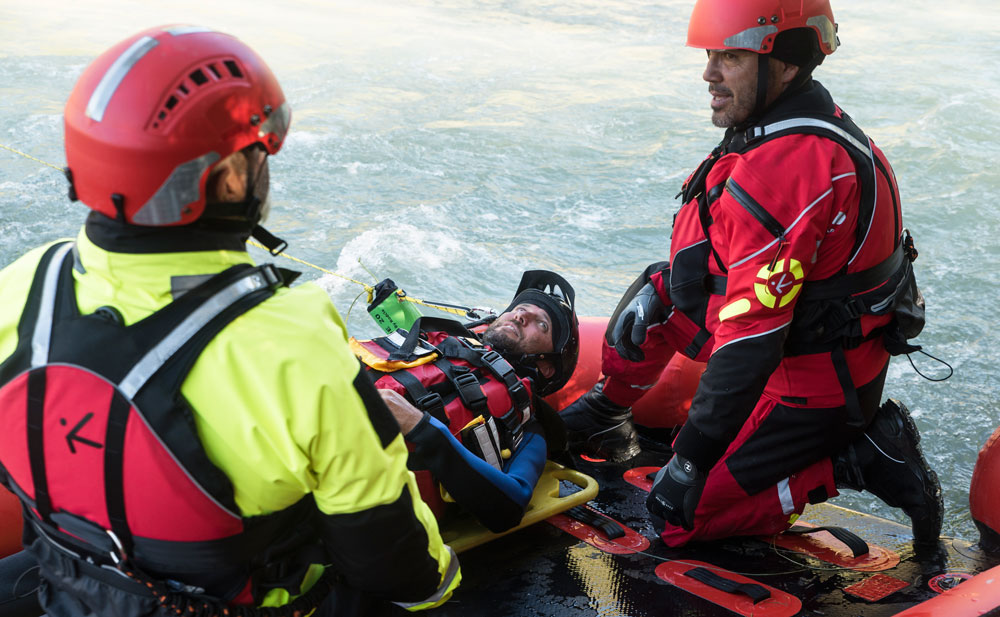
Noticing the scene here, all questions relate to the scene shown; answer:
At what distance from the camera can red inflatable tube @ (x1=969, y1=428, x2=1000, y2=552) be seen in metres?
2.89

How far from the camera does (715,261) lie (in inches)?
108

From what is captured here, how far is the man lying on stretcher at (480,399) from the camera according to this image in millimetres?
2367

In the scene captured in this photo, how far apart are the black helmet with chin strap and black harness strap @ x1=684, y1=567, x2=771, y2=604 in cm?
86

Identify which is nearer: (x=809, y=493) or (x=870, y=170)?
(x=870, y=170)

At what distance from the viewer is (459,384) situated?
8.72 feet

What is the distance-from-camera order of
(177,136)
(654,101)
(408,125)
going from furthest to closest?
1. (654,101)
2. (408,125)
3. (177,136)

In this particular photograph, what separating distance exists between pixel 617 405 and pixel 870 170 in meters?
1.41

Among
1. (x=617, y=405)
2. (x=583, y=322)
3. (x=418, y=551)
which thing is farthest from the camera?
(x=583, y=322)

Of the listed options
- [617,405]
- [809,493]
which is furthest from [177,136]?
[617,405]

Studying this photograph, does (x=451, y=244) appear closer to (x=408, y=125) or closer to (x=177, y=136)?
(x=408, y=125)

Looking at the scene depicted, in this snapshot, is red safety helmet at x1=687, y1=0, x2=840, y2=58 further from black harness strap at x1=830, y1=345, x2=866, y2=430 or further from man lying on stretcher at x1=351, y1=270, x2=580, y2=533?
man lying on stretcher at x1=351, y1=270, x2=580, y2=533

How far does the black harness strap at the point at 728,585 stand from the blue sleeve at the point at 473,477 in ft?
1.75

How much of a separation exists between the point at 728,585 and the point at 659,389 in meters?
1.30

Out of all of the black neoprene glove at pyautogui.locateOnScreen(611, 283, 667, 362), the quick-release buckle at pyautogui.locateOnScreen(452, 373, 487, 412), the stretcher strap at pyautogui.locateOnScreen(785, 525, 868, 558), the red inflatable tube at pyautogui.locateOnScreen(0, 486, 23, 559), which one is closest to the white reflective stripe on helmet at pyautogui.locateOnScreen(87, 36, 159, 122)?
the quick-release buckle at pyautogui.locateOnScreen(452, 373, 487, 412)
